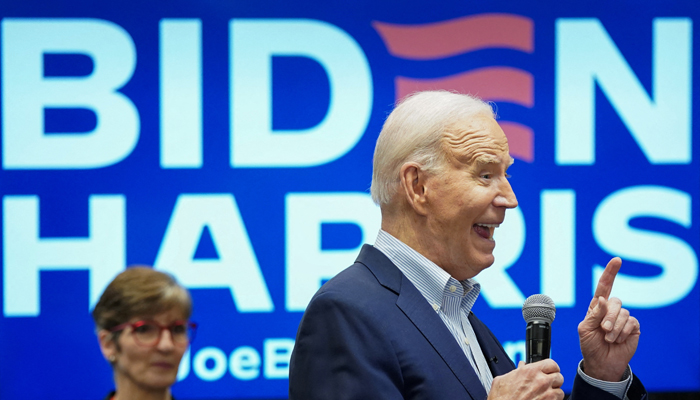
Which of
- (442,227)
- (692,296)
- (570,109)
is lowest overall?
(692,296)

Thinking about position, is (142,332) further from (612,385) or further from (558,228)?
(558,228)

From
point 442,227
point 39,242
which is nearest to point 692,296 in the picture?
point 442,227

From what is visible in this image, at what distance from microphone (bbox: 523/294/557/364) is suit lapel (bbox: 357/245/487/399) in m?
0.20

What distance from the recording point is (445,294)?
1.84 m

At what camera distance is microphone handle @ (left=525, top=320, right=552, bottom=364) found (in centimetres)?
177

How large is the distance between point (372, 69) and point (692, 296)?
2.24 meters

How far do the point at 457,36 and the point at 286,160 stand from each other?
1.22 m

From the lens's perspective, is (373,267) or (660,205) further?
(660,205)

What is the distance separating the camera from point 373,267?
1.79 meters

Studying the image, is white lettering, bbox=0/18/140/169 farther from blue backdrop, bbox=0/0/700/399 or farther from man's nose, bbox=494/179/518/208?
man's nose, bbox=494/179/518/208

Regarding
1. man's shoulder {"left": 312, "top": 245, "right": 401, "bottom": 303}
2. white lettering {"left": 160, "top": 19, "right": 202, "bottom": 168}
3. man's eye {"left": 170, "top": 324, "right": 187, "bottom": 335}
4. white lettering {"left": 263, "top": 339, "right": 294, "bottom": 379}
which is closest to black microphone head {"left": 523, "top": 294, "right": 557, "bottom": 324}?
man's shoulder {"left": 312, "top": 245, "right": 401, "bottom": 303}

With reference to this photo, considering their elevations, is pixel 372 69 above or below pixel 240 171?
above

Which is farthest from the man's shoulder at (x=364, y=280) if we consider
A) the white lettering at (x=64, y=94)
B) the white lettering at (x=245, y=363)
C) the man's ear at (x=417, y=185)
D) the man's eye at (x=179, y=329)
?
the white lettering at (x=64, y=94)

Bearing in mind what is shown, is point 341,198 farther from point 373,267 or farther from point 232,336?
point 373,267
